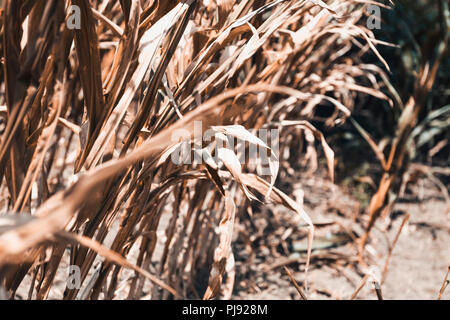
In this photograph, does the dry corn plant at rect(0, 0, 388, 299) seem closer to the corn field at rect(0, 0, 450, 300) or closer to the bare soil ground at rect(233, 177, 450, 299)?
the corn field at rect(0, 0, 450, 300)

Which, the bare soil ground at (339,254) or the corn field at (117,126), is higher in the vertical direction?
the corn field at (117,126)

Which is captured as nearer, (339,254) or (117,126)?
(117,126)

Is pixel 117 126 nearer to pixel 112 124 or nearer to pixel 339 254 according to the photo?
pixel 112 124

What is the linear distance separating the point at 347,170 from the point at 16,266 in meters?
1.58

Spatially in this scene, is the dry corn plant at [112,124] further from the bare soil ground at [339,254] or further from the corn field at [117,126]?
the bare soil ground at [339,254]

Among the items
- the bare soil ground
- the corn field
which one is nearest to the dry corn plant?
the corn field

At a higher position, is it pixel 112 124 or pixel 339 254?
pixel 112 124

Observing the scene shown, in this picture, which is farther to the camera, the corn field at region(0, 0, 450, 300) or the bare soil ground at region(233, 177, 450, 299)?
the bare soil ground at region(233, 177, 450, 299)

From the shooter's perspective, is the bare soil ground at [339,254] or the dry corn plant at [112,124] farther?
the bare soil ground at [339,254]

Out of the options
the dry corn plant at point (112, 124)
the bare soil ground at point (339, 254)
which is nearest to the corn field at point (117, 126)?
the dry corn plant at point (112, 124)

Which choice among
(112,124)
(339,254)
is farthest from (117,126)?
(339,254)

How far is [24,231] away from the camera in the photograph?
192 mm

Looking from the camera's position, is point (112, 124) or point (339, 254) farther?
point (339, 254)
